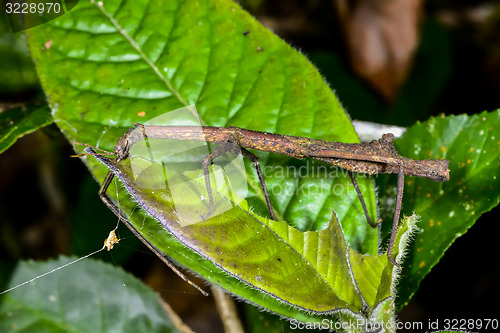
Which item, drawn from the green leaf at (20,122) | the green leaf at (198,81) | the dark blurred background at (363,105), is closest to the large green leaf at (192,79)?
the green leaf at (198,81)

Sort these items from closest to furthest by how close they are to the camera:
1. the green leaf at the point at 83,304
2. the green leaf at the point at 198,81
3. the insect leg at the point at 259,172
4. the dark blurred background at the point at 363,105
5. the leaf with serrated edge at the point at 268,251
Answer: the leaf with serrated edge at the point at 268,251, the insect leg at the point at 259,172, the green leaf at the point at 198,81, the green leaf at the point at 83,304, the dark blurred background at the point at 363,105

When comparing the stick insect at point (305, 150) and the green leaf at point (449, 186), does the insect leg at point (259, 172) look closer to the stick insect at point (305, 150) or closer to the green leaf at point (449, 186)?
the stick insect at point (305, 150)

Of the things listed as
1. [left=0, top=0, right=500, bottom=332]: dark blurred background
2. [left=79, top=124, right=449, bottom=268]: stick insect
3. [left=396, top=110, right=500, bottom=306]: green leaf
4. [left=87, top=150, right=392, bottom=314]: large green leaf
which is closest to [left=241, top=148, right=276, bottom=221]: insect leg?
[left=79, top=124, right=449, bottom=268]: stick insect

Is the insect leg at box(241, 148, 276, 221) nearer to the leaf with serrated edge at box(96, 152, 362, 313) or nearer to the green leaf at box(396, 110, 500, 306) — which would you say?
the leaf with serrated edge at box(96, 152, 362, 313)

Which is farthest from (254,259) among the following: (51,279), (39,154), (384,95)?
(39,154)

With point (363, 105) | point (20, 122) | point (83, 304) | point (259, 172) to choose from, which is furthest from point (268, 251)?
point (363, 105)

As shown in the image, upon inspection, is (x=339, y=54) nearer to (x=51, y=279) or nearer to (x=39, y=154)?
(x=39, y=154)

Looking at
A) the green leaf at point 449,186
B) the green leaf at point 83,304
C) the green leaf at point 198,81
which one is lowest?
the green leaf at point 83,304
